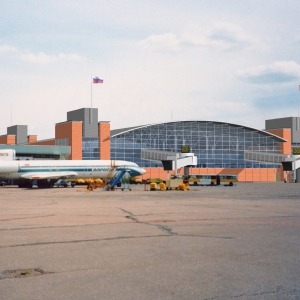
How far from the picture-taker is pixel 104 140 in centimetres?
10275

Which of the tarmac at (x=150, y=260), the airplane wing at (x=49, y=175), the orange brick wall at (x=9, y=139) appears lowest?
the tarmac at (x=150, y=260)

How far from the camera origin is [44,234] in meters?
15.2

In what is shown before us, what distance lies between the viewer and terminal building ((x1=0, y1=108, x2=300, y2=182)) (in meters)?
102

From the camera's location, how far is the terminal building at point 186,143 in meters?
102

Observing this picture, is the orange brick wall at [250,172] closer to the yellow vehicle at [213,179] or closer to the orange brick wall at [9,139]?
the yellow vehicle at [213,179]

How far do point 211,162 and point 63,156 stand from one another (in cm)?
3625

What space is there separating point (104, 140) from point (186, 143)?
19.7 m

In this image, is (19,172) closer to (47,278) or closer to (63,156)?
(63,156)

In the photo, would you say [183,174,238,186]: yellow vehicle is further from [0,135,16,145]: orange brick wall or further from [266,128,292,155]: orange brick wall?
[0,135,16,145]: orange brick wall

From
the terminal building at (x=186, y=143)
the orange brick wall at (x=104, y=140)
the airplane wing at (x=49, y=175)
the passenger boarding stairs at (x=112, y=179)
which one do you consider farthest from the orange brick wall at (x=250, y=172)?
the airplane wing at (x=49, y=175)

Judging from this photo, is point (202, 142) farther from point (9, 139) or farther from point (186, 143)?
point (9, 139)

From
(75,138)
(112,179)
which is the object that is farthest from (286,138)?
(112,179)

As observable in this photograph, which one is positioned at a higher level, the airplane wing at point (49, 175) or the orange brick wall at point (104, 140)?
the orange brick wall at point (104, 140)

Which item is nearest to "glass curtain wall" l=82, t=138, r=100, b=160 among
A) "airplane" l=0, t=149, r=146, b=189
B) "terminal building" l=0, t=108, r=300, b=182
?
"terminal building" l=0, t=108, r=300, b=182
